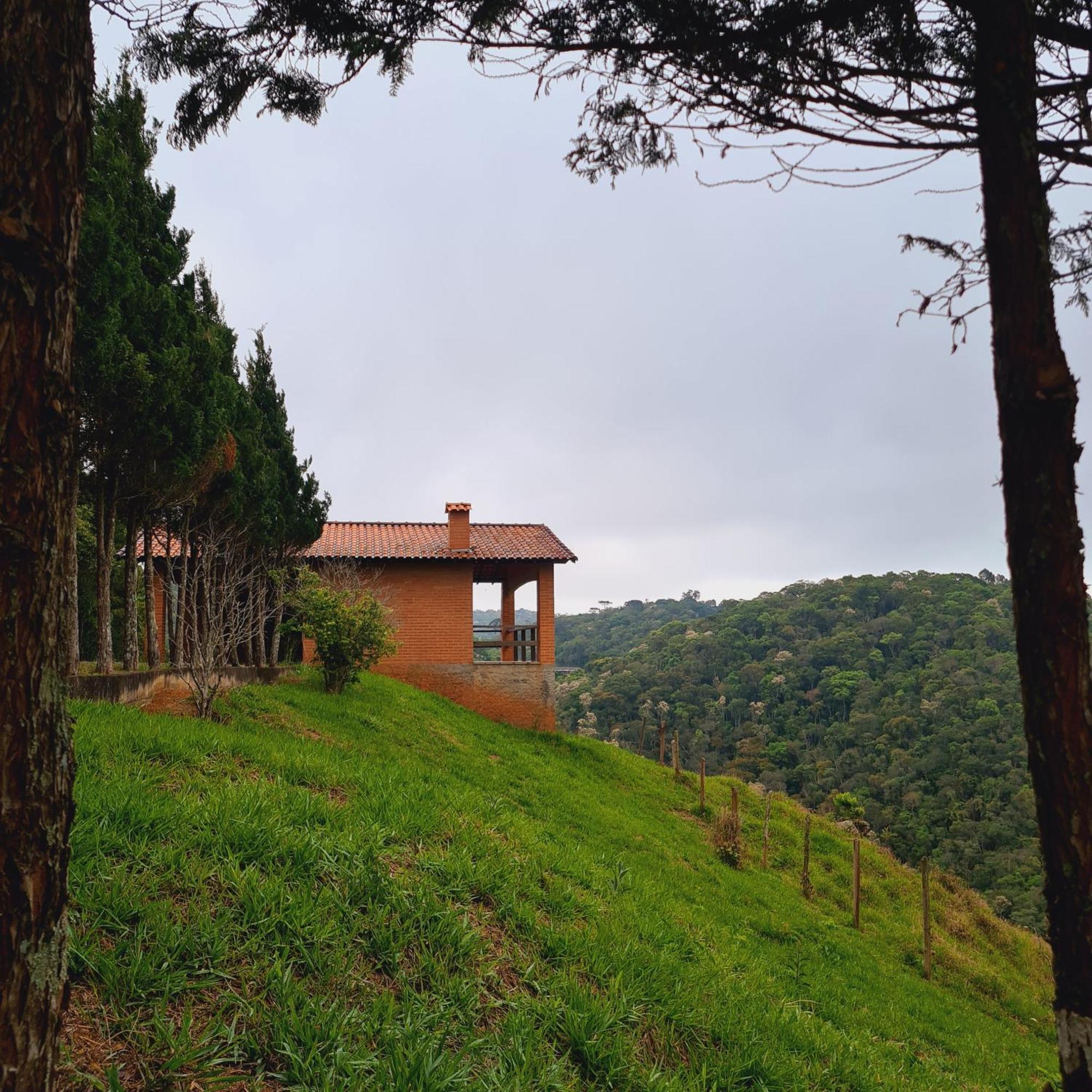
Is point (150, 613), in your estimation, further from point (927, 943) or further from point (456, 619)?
point (927, 943)

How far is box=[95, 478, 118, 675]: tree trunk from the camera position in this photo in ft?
27.0

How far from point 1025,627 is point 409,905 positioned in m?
3.44

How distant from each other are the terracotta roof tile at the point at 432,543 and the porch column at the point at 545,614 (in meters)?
0.54

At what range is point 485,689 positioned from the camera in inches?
768

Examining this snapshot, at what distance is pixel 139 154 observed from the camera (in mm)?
9492

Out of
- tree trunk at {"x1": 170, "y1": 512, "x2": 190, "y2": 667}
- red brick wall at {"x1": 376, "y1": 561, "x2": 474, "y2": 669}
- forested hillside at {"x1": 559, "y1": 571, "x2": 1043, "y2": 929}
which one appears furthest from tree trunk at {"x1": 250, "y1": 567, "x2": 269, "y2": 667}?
forested hillside at {"x1": 559, "y1": 571, "x2": 1043, "y2": 929}

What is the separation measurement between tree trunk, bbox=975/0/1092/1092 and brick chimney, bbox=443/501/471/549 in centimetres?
1809

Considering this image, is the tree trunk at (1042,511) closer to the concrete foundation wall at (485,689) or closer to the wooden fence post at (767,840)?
the wooden fence post at (767,840)

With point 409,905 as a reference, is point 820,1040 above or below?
below

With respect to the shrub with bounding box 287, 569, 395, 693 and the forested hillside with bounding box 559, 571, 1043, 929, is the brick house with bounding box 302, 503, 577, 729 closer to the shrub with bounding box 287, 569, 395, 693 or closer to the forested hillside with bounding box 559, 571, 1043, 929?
the shrub with bounding box 287, 569, 395, 693

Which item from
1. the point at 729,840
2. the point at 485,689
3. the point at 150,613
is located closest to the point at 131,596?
the point at 150,613

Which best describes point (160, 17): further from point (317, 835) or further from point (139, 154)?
point (139, 154)

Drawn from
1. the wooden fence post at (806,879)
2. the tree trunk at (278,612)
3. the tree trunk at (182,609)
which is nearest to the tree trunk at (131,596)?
the tree trunk at (182,609)

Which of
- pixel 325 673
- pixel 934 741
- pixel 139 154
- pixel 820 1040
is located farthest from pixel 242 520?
pixel 934 741
